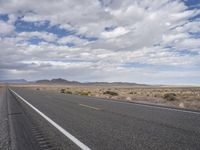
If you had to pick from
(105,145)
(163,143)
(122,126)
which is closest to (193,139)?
(163,143)

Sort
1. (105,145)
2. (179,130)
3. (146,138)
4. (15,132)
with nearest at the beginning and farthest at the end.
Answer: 1. (105,145)
2. (146,138)
3. (179,130)
4. (15,132)

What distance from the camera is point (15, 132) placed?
8953mm

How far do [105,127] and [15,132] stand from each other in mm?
2960

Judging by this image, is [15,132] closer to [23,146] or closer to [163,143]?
[23,146]

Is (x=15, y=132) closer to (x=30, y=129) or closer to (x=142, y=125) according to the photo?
(x=30, y=129)

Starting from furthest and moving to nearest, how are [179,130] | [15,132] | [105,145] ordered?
[15,132] → [179,130] → [105,145]

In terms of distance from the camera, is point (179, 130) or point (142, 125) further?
point (142, 125)

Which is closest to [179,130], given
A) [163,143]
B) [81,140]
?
[163,143]

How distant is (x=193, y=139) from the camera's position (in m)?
6.76

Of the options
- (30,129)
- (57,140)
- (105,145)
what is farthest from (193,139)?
(30,129)

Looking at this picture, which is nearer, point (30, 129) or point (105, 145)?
point (105, 145)

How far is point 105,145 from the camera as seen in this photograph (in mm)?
6453

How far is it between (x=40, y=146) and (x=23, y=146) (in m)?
0.46

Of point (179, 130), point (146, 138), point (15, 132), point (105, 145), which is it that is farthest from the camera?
point (15, 132)
